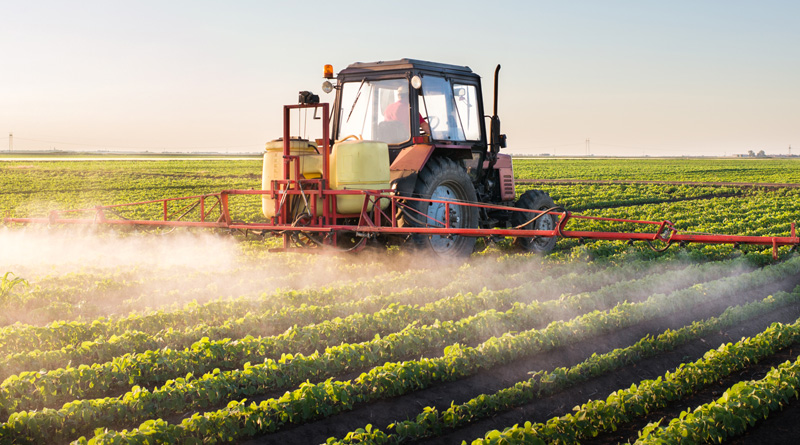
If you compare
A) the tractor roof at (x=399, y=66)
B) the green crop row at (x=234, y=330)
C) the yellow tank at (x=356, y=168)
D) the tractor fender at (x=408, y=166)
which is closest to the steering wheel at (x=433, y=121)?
the tractor fender at (x=408, y=166)

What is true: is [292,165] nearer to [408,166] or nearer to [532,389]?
[408,166]

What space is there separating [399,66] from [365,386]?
205 inches

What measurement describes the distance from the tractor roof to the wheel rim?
1.58 metres

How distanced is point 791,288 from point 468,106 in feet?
16.4

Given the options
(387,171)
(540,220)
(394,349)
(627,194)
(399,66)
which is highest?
(399,66)

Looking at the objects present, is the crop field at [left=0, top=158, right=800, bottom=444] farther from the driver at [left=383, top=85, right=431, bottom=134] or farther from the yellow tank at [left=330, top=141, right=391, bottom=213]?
the driver at [left=383, top=85, right=431, bottom=134]

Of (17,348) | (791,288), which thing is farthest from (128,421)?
(791,288)

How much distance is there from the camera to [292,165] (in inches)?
340

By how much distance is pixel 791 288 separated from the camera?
31.4ft

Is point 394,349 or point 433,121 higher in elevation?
point 433,121

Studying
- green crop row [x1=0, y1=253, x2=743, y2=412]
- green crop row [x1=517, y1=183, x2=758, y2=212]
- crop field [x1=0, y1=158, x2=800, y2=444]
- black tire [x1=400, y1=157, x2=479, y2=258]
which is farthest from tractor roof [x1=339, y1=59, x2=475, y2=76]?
green crop row [x1=517, y1=183, x2=758, y2=212]

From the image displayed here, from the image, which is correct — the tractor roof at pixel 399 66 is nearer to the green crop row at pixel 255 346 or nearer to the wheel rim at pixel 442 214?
the wheel rim at pixel 442 214

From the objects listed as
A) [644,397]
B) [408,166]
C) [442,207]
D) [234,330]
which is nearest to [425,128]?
[408,166]

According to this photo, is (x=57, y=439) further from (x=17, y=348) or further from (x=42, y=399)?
(x=17, y=348)
